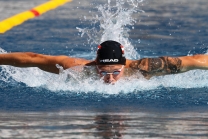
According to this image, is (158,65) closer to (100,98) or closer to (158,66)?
(158,66)

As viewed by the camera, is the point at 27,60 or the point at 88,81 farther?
the point at 88,81

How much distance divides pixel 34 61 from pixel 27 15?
27.6 feet

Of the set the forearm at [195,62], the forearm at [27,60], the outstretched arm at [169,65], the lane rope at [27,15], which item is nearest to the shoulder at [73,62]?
the forearm at [27,60]

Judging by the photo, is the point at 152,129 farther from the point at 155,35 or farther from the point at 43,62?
the point at 155,35

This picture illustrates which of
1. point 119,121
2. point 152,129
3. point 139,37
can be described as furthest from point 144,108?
point 139,37

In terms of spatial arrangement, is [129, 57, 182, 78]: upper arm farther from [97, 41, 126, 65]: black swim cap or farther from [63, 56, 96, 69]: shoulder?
[63, 56, 96, 69]: shoulder

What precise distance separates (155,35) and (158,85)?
530cm

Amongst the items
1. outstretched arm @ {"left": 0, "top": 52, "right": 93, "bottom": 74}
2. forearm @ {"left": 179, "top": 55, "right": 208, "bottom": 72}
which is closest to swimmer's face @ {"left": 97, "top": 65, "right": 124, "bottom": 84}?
outstretched arm @ {"left": 0, "top": 52, "right": 93, "bottom": 74}

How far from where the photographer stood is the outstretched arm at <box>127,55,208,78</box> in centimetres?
771

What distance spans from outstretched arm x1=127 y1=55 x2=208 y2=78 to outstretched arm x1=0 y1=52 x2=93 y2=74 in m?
0.66

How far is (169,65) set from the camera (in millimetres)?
7832

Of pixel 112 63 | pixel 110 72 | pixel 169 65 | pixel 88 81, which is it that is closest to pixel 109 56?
pixel 112 63

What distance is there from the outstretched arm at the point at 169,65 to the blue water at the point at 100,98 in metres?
0.18

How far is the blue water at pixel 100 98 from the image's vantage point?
561 centimetres
